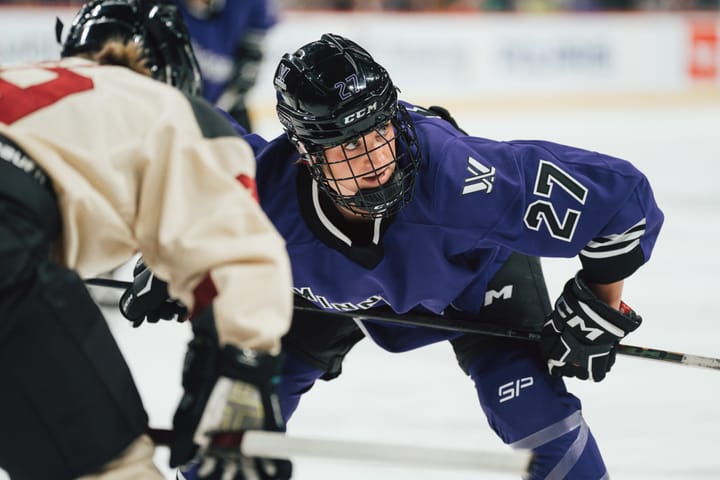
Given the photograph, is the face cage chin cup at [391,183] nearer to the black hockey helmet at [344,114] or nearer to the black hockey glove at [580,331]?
the black hockey helmet at [344,114]

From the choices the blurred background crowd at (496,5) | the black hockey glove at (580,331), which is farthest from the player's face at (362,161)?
the blurred background crowd at (496,5)

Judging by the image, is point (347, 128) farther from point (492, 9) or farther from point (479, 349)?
point (492, 9)

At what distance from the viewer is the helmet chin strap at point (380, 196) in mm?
1988

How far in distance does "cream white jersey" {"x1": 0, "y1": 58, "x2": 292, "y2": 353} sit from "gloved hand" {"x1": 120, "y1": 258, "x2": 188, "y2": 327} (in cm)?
71

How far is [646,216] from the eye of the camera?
2137mm

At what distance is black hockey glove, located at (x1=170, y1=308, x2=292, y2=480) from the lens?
1.42 metres

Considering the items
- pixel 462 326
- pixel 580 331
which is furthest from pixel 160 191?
pixel 580 331

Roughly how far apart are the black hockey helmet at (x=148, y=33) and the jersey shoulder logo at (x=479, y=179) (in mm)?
847

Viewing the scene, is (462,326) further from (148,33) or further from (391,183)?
(148,33)

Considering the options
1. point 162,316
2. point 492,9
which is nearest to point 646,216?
point 162,316

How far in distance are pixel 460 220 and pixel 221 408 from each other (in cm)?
77

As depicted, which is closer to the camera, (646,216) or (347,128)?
(347,128)

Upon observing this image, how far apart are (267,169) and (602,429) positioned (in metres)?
1.33

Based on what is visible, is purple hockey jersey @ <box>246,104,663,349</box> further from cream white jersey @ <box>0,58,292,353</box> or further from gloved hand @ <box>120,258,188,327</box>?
cream white jersey @ <box>0,58,292,353</box>
